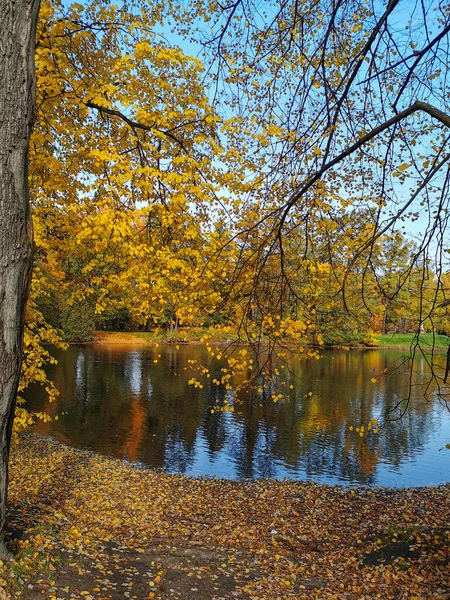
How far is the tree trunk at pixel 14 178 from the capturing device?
306 centimetres

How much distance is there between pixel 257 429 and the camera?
45.8 feet

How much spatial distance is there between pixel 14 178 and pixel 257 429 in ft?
39.6

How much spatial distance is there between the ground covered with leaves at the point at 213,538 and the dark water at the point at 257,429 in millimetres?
1640

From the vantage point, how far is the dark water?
10992mm

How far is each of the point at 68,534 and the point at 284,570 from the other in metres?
2.32

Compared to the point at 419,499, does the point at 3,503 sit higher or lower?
higher

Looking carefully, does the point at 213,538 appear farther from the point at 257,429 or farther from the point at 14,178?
the point at 257,429

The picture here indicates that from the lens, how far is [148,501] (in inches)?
300

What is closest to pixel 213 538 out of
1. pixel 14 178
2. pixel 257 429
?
pixel 14 178

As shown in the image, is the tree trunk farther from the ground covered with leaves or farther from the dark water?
the dark water

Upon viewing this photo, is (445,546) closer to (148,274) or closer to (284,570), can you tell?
(284,570)

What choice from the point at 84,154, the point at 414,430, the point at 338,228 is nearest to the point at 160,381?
the point at 414,430

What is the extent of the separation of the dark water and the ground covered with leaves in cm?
164

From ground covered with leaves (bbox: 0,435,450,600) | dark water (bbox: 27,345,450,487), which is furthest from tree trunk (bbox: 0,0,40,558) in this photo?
dark water (bbox: 27,345,450,487)
